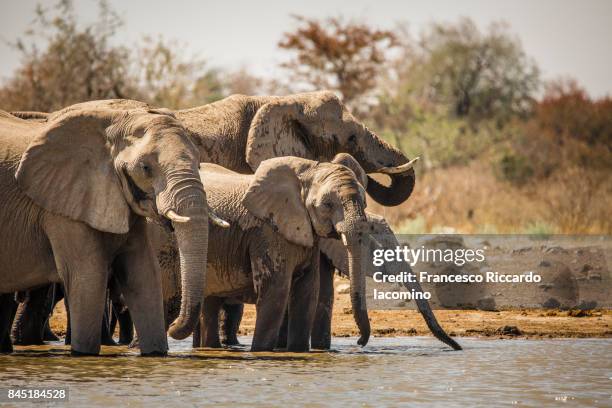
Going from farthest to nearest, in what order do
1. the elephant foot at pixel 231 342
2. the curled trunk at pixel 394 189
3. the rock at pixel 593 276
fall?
the rock at pixel 593 276
the curled trunk at pixel 394 189
the elephant foot at pixel 231 342

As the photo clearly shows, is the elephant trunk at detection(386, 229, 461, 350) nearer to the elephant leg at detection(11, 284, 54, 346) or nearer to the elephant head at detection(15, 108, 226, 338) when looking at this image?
the elephant head at detection(15, 108, 226, 338)

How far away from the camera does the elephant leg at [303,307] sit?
11.8m

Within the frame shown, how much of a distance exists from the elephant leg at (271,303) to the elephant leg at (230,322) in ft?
4.62

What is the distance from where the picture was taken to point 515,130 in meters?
40.2

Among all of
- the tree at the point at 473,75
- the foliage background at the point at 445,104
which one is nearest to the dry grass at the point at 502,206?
the foliage background at the point at 445,104

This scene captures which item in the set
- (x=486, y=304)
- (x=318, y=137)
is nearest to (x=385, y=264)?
(x=318, y=137)

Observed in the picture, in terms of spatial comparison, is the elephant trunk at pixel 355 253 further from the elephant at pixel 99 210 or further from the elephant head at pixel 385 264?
the elephant at pixel 99 210

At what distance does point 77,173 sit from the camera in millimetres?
10484

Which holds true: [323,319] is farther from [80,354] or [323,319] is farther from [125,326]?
[80,354]

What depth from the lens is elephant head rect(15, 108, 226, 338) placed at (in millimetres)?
10047

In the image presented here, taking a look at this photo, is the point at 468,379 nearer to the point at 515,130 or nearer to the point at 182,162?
the point at 182,162

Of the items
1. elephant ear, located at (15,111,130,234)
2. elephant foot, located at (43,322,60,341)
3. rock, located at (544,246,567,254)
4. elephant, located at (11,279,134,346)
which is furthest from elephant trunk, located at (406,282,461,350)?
rock, located at (544,246,567,254)

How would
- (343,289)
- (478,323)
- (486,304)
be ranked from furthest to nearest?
1. (343,289)
2. (486,304)
3. (478,323)

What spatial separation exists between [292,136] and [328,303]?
1.74m
